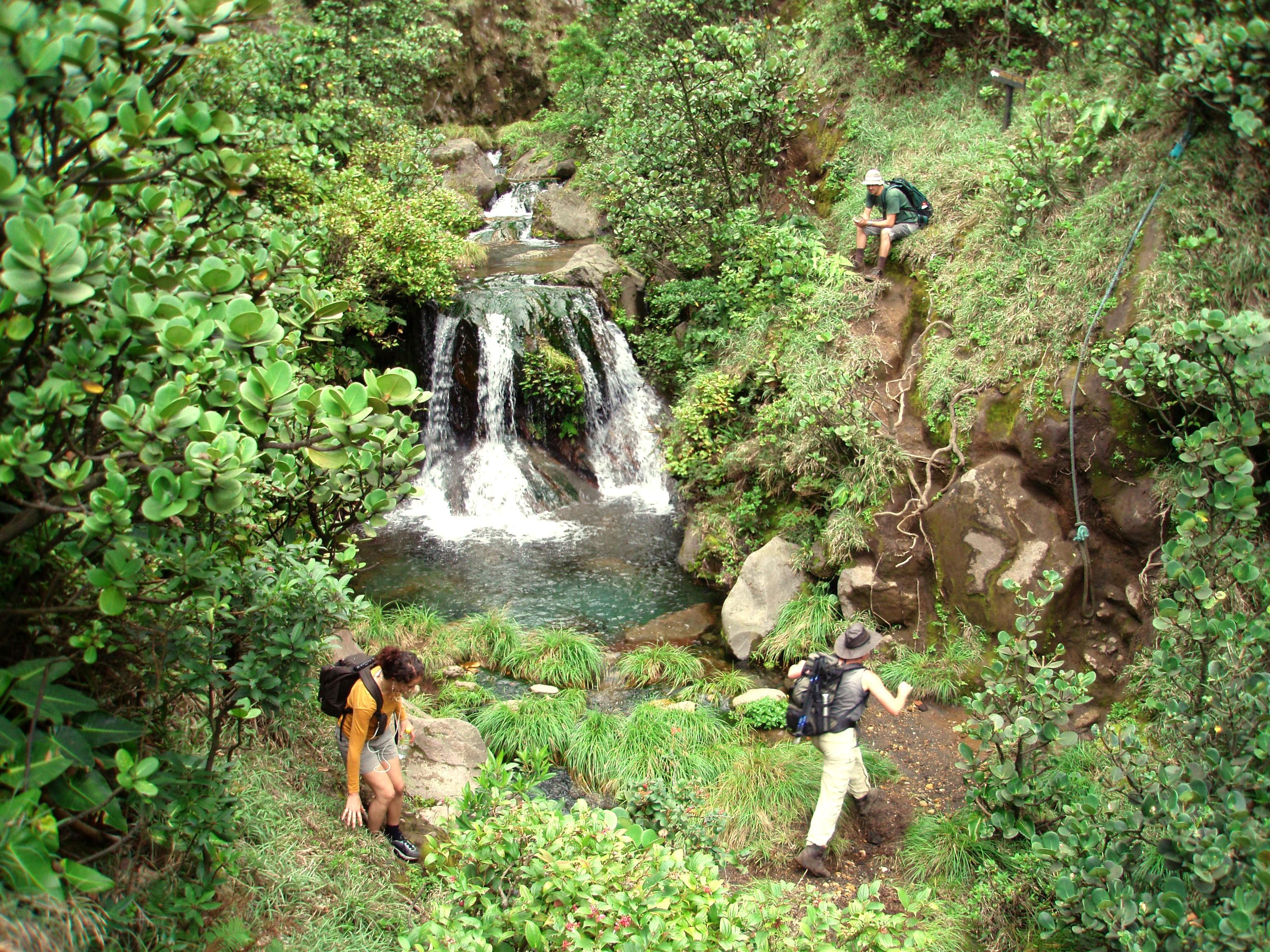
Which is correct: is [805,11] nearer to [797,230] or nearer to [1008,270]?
[797,230]

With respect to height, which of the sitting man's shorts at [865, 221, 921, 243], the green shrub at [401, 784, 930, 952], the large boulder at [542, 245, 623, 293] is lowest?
the green shrub at [401, 784, 930, 952]

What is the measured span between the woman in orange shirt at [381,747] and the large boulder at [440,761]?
352mm

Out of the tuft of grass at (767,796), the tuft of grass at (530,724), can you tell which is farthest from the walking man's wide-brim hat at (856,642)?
the tuft of grass at (530,724)

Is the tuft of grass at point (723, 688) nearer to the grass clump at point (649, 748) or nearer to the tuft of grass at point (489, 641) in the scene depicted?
the grass clump at point (649, 748)

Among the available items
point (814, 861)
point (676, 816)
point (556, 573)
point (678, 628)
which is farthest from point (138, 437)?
point (556, 573)

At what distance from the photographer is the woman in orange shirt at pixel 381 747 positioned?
4258 millimetres

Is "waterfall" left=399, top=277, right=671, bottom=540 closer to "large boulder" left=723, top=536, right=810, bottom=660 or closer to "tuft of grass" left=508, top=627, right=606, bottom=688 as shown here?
"large boulder" left=723, top=536, right=810, bottom=660

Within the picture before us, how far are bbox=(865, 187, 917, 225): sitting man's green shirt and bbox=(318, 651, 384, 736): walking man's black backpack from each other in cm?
738

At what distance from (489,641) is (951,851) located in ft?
15.2

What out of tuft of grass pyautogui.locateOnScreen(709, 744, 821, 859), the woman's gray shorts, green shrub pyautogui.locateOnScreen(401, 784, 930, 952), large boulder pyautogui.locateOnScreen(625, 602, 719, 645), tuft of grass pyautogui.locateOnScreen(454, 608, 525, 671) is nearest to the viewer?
green shrub pyautogui.locateOnScreen(401, 784, 930, 952)

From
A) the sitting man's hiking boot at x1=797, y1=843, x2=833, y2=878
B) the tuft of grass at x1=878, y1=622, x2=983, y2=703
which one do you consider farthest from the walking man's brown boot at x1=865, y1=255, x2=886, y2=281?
the sitting man's hiking boot at x1=797, y1=843, x2=833, y2=878

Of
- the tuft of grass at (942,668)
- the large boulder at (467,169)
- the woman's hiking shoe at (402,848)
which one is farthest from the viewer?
the large boulder at (467,169)

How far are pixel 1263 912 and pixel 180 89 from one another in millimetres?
4952

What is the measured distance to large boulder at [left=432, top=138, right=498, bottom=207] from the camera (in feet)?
A: 59.1
